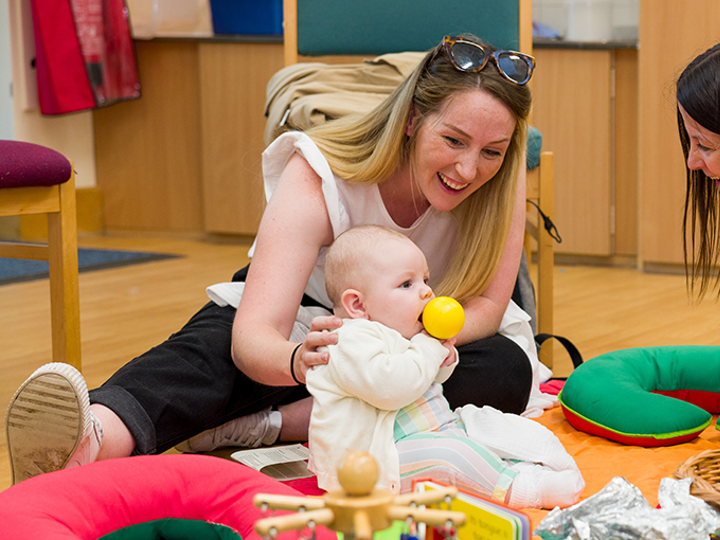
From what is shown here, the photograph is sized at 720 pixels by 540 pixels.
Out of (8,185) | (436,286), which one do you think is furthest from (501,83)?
(8,185)

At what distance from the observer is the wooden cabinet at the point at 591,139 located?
2.71 metres

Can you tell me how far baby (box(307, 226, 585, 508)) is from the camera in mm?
911

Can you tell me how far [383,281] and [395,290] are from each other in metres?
0.02

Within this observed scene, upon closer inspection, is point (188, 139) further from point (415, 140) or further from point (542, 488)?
point (542, 488)

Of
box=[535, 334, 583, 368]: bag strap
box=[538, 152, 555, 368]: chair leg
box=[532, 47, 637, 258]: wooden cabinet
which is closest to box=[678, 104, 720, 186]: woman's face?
box=[535, 334, 583, 368]: bag strap

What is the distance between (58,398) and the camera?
890mm

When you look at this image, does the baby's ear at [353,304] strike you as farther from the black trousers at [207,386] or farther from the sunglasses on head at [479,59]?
the sunglasses on head at [479,59]

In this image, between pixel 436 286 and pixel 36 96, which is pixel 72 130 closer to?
pixel 36 96

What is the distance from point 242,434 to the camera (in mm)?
1182

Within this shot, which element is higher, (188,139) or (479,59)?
(479,59)

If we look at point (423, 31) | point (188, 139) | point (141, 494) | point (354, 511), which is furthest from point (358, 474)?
point (188, 139)

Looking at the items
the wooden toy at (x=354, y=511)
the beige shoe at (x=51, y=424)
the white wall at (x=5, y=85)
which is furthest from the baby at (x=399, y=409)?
the white wall at (x=5, y=85)

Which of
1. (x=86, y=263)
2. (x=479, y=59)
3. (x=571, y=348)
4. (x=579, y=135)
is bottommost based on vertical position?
(x=86, y=263)

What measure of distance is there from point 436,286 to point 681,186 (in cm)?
163
